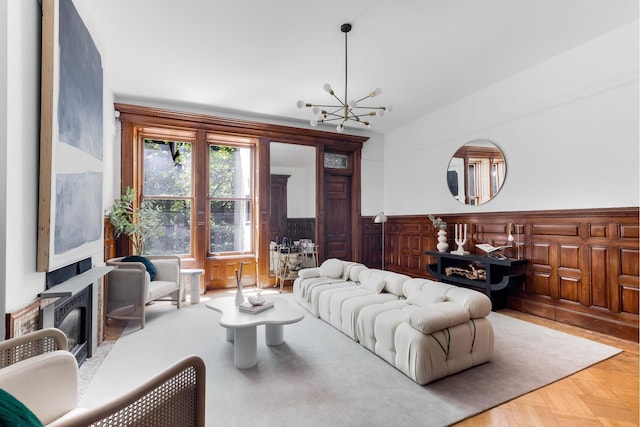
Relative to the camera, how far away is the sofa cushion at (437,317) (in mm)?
2301

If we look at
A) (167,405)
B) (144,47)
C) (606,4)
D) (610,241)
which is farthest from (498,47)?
(167,405)

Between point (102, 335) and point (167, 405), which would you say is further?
point (102, 335)

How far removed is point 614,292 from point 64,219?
16.5ft

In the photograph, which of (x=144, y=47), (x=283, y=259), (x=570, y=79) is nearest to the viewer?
(x=144, y=47)

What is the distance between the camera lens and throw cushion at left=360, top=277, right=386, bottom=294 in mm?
3545

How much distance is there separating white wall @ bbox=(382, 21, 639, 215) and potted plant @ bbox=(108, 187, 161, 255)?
4799mm

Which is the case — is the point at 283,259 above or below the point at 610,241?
below

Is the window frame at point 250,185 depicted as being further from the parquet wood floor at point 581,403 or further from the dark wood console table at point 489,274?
the parquet wood floor at point 581,403

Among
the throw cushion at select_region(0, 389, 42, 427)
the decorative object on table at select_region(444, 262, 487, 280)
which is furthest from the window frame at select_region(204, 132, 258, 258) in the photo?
the throw cushion at select_region(0, 389, 42, 427)

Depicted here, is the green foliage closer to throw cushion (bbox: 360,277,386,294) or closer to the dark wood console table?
the dark wood console table

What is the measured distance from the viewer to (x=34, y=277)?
1819 millimetres

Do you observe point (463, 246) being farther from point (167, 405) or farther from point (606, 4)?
point (167, 405)

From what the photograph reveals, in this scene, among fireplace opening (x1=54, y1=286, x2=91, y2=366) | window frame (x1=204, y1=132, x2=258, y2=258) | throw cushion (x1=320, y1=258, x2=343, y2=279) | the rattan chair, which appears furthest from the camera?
window frame (x1=204, y1=132, x2=258, y2=258)

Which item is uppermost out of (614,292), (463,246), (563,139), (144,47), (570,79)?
(144,47)
